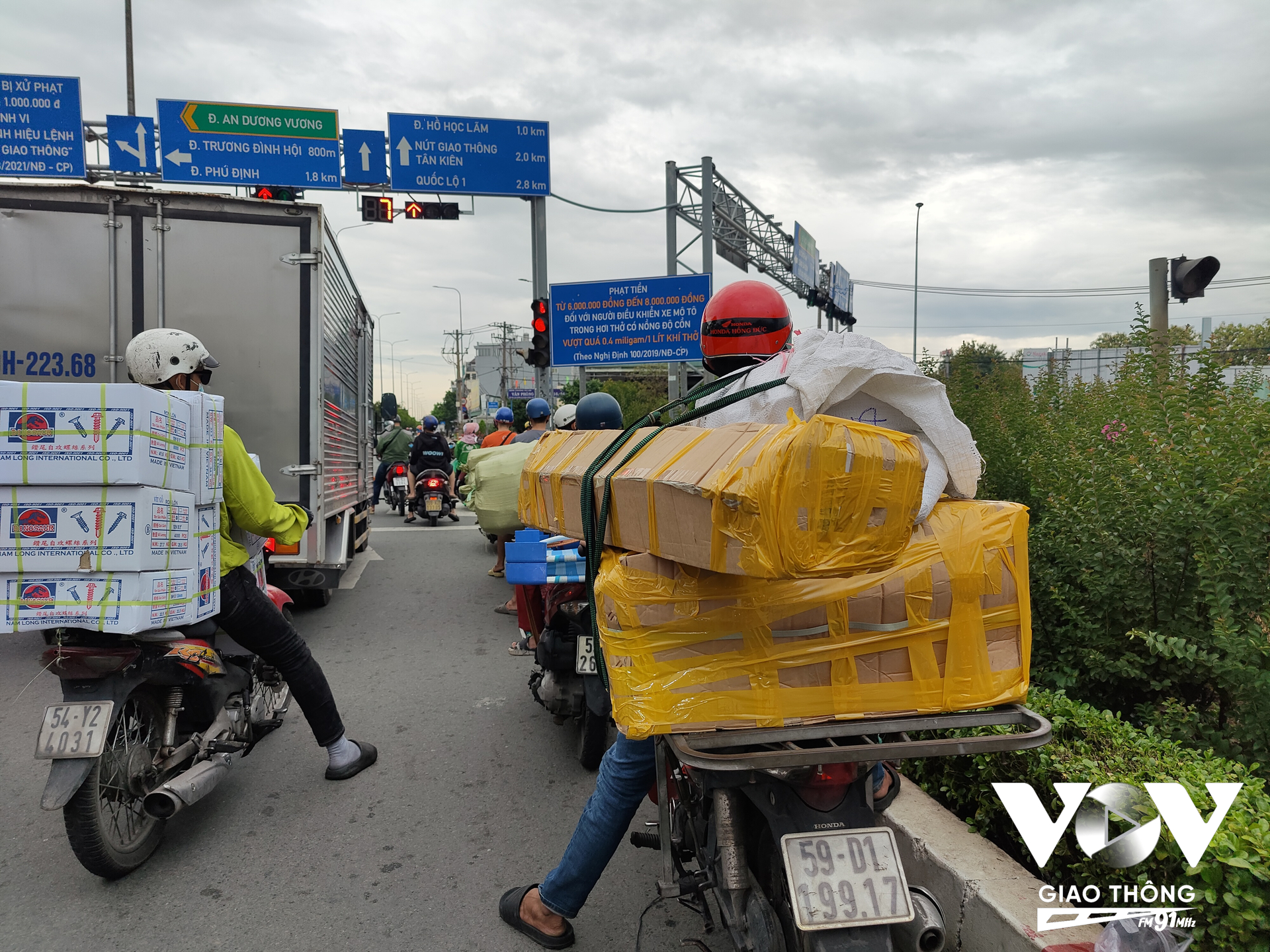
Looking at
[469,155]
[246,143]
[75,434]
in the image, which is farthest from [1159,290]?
[246,143]

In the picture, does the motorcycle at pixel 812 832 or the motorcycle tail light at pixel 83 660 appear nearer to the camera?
the motorcycle at pixel 812 832

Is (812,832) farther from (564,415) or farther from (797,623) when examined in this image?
(564,415)

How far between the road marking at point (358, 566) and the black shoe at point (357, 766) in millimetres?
3945

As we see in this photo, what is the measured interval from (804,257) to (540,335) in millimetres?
14610

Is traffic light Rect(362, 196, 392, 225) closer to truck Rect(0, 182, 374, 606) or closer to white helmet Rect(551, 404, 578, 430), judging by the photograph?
truck Rect(0, 182, 374, 606)

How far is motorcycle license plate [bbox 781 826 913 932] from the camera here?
179cm

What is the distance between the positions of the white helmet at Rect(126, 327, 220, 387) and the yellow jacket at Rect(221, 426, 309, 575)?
0.98ft

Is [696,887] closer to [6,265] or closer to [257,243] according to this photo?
[257,243]

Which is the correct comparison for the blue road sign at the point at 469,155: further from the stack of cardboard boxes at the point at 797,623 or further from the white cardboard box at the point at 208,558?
the stack of cardboard boxes at the point at 797,623

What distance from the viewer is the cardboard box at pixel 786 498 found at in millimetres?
1466

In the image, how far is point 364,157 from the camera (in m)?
13.8

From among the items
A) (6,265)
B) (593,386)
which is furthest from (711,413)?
(593,386)

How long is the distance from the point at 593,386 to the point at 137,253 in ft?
70.5

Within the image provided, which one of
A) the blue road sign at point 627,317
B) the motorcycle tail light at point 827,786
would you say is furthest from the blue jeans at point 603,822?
the blue road sign at point 627,317
